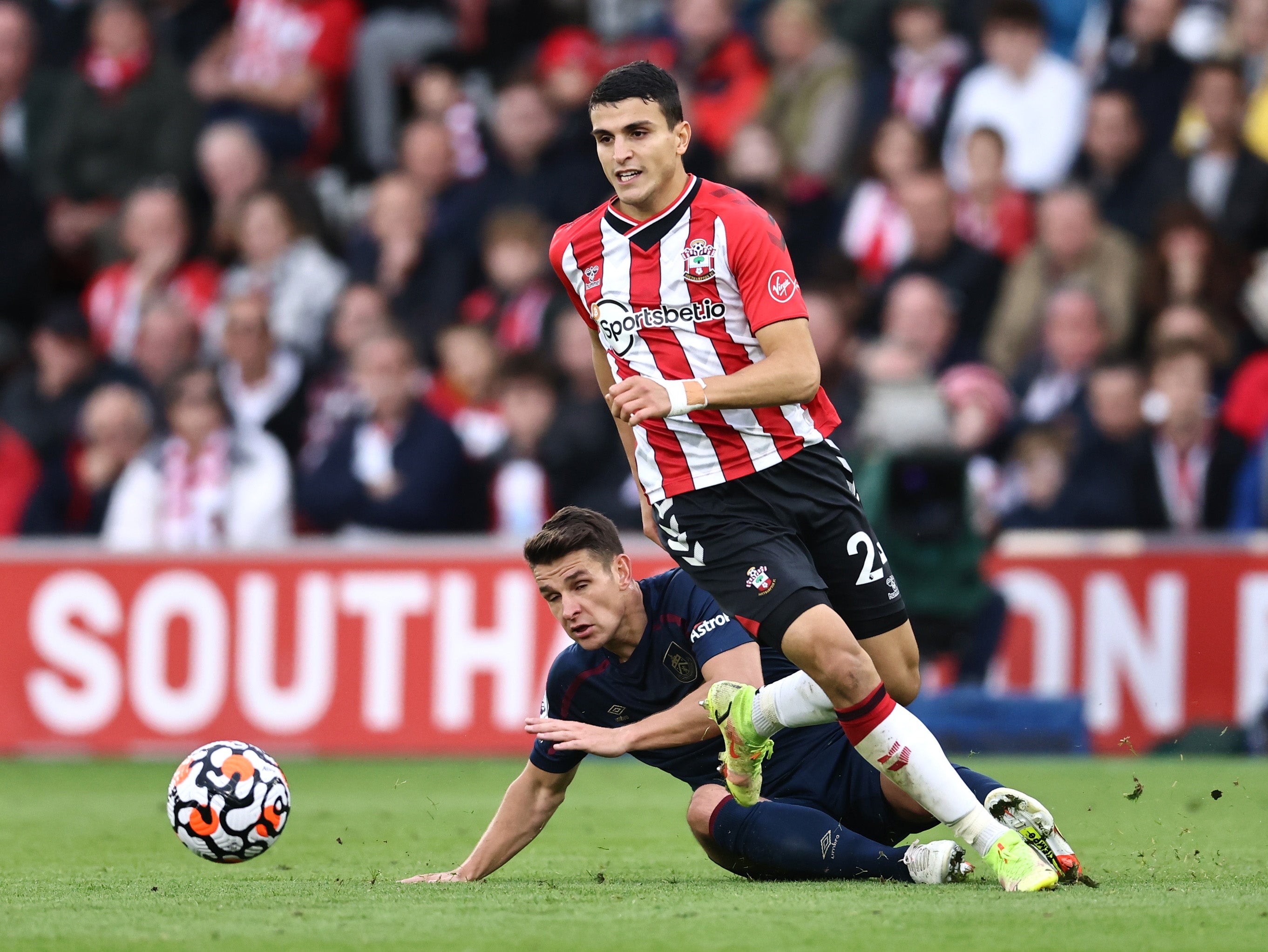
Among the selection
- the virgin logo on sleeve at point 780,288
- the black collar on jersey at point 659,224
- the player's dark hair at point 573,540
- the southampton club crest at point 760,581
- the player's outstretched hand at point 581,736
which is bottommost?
the player's outstretched hand at point 581,736

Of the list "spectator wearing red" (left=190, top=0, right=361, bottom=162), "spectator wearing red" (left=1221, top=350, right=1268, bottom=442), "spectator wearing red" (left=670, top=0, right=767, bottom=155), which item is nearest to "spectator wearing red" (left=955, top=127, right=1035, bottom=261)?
"spectator wearing red" (left=1221, top=350, right=1268, bottom=442)

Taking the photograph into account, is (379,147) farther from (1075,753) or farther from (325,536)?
(1075,753)

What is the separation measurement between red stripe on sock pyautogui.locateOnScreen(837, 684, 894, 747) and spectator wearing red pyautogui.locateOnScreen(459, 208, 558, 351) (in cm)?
806

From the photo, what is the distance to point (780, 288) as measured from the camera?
5777 mm

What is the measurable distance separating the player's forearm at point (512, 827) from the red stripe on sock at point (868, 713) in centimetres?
108

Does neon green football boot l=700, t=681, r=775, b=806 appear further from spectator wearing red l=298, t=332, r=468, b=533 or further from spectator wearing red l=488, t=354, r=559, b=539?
spectator wearing red l=298, t=332, r=468, b=533

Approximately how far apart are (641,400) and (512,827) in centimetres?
159

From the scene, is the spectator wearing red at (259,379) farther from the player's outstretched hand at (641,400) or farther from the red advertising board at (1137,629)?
the player's outstretched hand at (641,400)

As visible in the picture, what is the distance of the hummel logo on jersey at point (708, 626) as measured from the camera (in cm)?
616

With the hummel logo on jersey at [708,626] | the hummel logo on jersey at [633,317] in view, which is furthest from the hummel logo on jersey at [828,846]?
the hummel logo on jersey at [633,317]

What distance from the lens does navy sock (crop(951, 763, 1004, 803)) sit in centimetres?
590

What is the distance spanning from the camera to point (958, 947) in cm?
454

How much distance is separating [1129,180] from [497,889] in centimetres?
866

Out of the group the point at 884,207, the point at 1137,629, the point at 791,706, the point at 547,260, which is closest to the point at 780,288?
the point at 791,706
